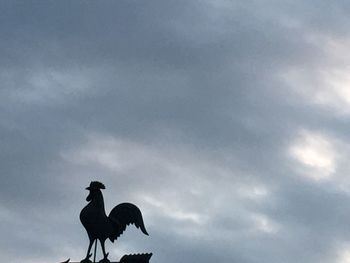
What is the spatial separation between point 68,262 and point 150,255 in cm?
305

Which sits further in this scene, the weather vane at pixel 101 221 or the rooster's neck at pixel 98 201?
the rooster's neck at pixel 98 201

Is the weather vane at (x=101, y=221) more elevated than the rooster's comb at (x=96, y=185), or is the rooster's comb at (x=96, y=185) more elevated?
the rooster's comb at (x=96, y=185)

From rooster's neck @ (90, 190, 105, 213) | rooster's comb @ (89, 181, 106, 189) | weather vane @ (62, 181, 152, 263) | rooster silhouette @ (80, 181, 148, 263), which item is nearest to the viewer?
weather vane @ (62, 181, 152, 263)

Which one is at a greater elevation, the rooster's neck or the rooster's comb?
the rooster's comb

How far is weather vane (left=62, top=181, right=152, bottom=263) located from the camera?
43406 mm

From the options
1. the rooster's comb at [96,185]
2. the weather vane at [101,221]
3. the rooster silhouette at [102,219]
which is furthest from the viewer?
the rooster's comb at [96,185]

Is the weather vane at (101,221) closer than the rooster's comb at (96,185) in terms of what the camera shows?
Yes

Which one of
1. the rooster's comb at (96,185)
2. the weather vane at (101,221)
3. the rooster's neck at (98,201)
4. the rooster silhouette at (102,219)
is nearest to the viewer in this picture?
the weather vane at (101,221)

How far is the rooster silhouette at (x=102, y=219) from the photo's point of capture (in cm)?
4431

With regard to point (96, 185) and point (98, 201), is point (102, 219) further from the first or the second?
point (96, 185)

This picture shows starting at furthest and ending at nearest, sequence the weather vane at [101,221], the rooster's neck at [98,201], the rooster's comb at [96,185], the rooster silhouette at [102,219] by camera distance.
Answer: the rooster's comb at [96,185]
the rooster's neck at [98,201]
the rooster silhouette at [102,219]
the weather vane at [101,221]

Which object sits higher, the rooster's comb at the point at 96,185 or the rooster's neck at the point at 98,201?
the rooster's comb at the point at 96,185

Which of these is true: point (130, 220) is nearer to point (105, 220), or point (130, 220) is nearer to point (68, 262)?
point (105, 220)

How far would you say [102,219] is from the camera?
44.7 m
